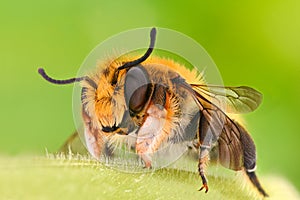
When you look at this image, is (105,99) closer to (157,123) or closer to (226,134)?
(157,123)

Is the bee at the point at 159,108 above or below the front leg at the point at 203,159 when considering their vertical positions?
above

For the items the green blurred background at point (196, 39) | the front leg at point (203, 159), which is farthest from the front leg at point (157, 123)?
the green blurred background at point (196, 39)

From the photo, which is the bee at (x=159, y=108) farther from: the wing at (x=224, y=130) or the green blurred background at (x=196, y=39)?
the green blurred background at (x=196, y=39)

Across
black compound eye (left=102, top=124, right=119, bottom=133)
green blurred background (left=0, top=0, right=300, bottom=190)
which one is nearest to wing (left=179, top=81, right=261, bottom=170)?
black compound eye (left=102, top=124, right=119, bottom=133)

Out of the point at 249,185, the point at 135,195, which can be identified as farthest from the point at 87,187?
the point at 249,185

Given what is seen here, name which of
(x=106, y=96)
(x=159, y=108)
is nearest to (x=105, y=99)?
(x=106, y=96)

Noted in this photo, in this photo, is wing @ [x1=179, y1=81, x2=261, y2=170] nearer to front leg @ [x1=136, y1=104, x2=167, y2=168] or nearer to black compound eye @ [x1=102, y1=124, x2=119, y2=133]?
front leg @ [x1=136, y1=104, x2=167, y2=168]
